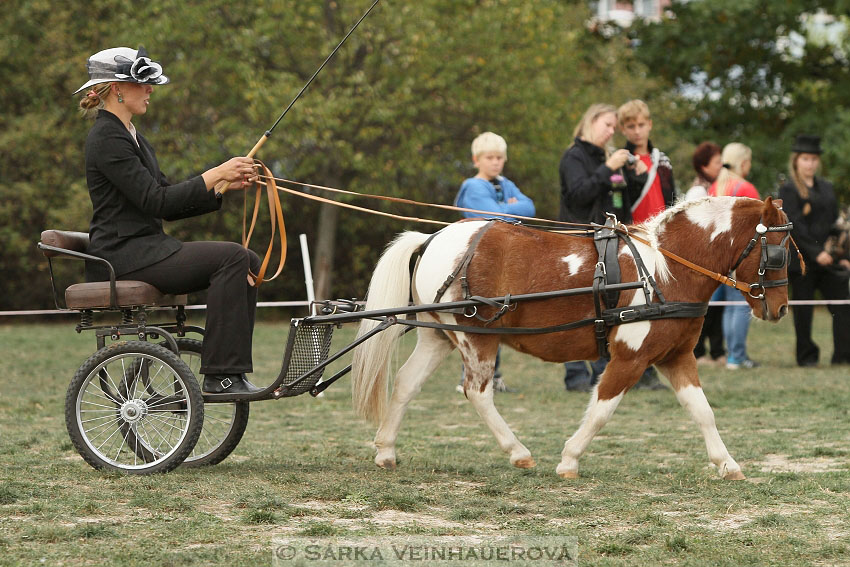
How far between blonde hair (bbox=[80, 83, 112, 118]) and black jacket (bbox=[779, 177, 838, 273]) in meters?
7.94

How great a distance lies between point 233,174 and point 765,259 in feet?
9.37

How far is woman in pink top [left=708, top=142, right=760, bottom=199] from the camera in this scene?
11000mm

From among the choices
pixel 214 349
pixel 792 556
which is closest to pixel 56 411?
pixel 214 349

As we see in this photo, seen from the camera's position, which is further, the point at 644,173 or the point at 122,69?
the point at 644,173

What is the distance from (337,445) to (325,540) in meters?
2.93

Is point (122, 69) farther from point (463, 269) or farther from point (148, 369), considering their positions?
point (463, 269)

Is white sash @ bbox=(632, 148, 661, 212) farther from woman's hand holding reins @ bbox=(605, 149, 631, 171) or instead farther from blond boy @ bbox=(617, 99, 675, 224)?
woman's hand holding reins @ bbox=(605, 149, 631, 171)

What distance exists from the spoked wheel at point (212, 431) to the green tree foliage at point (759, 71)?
16411 mm

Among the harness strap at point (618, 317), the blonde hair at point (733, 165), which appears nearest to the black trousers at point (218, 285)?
the harness strap at point (618, 317)

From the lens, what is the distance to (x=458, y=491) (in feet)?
18.5

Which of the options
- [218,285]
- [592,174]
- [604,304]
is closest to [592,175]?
[592,174]

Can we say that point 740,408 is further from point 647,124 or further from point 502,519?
point 502,519

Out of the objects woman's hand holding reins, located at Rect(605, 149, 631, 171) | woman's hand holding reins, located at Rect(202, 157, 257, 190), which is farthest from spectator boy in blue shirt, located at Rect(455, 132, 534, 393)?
woman's hand holding reins, located at Rect(202, 157, 257, 190)

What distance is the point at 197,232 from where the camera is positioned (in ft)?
74.2
